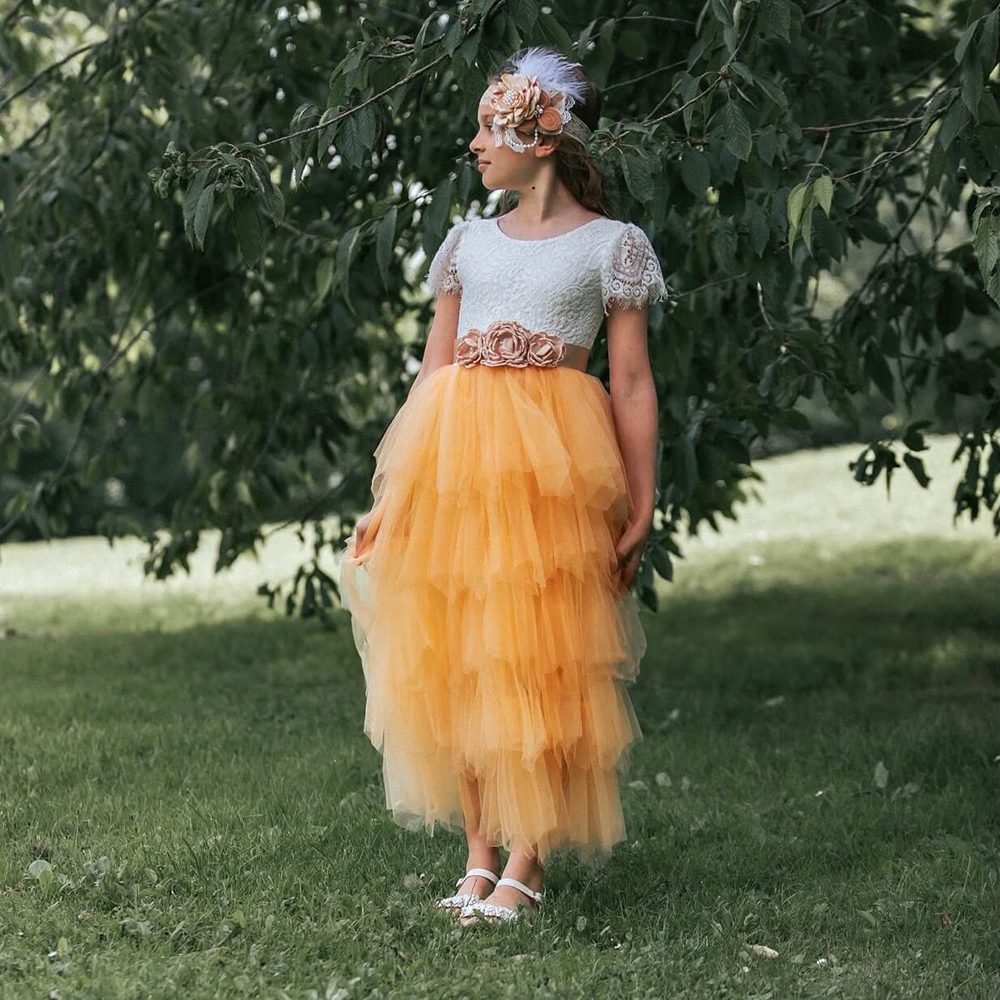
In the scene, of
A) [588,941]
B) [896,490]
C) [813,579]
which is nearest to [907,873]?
[588,941]

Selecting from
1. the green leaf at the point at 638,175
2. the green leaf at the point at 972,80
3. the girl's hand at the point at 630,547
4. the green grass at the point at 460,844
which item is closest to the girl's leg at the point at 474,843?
the green grass at the point at 460,844

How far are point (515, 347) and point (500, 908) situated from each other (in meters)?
1.22

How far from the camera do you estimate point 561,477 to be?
Answer: 118 inches

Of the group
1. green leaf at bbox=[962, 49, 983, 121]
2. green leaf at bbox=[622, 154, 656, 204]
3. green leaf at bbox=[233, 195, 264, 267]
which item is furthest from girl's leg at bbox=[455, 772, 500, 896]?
green leaf at bbox=[962, 49, 983, 121]

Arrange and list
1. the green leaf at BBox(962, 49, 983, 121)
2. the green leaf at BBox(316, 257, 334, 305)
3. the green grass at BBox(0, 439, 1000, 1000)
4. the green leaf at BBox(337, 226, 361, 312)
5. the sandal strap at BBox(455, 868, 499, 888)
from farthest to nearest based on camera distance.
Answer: the green leaf at BBox(316, 257, 334, 305), the green leaf at BBox(337, 226, 361, 312), the sandal strap at BBox(455, 868, 499, 888), the green leaf at BBox(962, 49, 983, 121), the green grass at BBox(0, 439, 1000, 1000)

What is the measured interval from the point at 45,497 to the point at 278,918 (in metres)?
3.80

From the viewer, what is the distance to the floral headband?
123 inches

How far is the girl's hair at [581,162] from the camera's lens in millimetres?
3244

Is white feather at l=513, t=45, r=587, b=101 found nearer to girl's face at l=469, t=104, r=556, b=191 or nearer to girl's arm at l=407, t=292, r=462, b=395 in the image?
girl's face at l=469, t=104, r=556, b=191

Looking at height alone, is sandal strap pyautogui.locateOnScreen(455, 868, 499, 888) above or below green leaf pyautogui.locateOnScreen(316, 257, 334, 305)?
below

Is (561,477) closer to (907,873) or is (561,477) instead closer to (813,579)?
(907,873)

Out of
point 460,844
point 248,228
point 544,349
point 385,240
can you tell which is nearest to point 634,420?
point 544,349

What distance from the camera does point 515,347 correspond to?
311cm

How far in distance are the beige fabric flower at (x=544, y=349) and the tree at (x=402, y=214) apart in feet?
1.46
